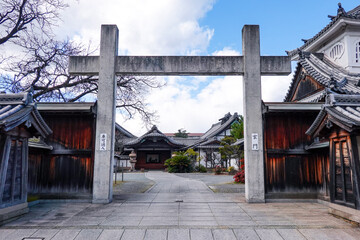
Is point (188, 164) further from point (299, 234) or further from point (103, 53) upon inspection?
point (299, 234)

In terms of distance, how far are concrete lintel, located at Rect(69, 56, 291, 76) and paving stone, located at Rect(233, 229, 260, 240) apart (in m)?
5.99

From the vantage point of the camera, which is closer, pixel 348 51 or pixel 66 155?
pixel 66 155

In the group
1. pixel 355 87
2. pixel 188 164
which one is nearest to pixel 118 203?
pixel 355 87

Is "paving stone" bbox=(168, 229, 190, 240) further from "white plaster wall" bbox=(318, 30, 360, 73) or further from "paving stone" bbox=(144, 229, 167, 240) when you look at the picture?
"white plaster wall" bbox=(318, 30, 360, 73)

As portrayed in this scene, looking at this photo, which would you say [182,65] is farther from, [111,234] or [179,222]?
[111,234]

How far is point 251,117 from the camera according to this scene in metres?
9.57

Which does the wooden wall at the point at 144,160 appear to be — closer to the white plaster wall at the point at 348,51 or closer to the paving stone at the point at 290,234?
the white plaster wall at the point at 348,51

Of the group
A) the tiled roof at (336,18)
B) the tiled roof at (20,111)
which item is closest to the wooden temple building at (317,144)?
the tiled roof at (336,18)

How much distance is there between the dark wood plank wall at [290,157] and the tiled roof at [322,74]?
490 centimetres

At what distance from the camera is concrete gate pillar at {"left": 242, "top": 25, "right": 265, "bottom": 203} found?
30.3 ft

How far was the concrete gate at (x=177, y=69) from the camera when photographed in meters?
9.51

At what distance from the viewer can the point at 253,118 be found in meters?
9.57

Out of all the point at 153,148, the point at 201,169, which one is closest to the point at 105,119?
the point at 201,169

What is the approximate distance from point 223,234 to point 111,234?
2.59 metres
